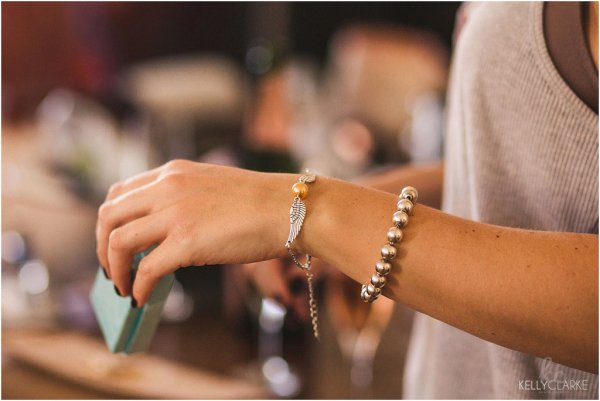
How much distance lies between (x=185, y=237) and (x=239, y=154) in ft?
2.75

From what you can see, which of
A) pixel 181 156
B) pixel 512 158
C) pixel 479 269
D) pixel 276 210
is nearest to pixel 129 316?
pixel 276 210

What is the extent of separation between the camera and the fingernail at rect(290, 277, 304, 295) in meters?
0.73

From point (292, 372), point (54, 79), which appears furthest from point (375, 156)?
point (54, 79)

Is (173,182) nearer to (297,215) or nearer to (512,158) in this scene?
(297,215)

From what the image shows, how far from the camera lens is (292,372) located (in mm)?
1106

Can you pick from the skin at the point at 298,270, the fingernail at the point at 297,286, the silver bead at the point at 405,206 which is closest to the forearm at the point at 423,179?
the skin at the point at 298,270

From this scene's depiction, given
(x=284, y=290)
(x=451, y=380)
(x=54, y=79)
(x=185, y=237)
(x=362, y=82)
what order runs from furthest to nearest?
(x=54, y=79), (x=362, y=82), (x=451, y=380), (x=284, y=290), (x=185, y=237)

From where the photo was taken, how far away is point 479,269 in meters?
0.50

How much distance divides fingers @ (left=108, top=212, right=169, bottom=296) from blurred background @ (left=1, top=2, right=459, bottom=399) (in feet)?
0.74

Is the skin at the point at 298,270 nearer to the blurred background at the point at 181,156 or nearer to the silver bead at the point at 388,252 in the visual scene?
the blurred background at the point at 181,156

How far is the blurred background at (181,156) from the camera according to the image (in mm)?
1066

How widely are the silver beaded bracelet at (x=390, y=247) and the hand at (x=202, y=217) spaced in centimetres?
8

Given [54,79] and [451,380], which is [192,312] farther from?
[54,79]

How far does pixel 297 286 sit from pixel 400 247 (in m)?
0.25
